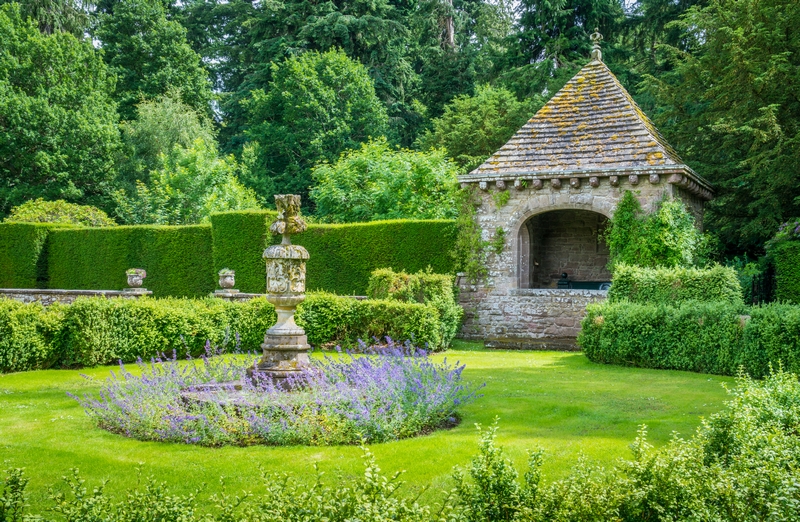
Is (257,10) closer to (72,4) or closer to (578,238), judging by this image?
(72,4)

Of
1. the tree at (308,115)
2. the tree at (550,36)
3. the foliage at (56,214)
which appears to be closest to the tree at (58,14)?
the foliage at (56,214)

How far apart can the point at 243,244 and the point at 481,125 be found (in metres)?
11.8

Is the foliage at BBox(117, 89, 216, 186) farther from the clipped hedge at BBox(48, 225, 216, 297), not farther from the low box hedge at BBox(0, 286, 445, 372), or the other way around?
the low box hedge at BBox(0, 286, 445, 372)

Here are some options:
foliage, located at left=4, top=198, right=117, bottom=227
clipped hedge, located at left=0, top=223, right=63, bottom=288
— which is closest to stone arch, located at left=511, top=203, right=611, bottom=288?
foliage, located at left=4, top=198, right=117, bottom=227

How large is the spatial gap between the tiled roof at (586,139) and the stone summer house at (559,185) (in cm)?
2

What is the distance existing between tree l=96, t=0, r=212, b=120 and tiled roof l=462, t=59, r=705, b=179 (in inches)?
841

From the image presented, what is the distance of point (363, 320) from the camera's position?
51.9ft

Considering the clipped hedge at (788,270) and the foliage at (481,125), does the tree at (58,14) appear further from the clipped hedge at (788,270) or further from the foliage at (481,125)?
the clipped hedge at (788,270)

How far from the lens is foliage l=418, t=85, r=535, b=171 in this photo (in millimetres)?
28125

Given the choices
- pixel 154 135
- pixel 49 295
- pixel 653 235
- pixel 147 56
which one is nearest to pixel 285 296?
pixel 653 235

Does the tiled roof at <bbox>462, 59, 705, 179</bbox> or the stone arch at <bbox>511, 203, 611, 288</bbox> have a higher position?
the tiled roof at <bbox>462, 59, 705, 179</bbox>

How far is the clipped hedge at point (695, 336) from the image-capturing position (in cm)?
1116

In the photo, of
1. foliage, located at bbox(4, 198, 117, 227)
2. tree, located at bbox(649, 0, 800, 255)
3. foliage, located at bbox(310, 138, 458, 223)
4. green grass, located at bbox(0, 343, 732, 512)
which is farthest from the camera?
foliage, located at bbox(4, 198, 117, 227)

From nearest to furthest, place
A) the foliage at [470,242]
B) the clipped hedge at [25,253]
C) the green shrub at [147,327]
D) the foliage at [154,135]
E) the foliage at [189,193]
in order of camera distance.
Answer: the green shrub at [147,327] < the foliage at [470,242] < the clipped hedge at [25,253] < the foliage at [189,193] < the foliage at [154,135]
